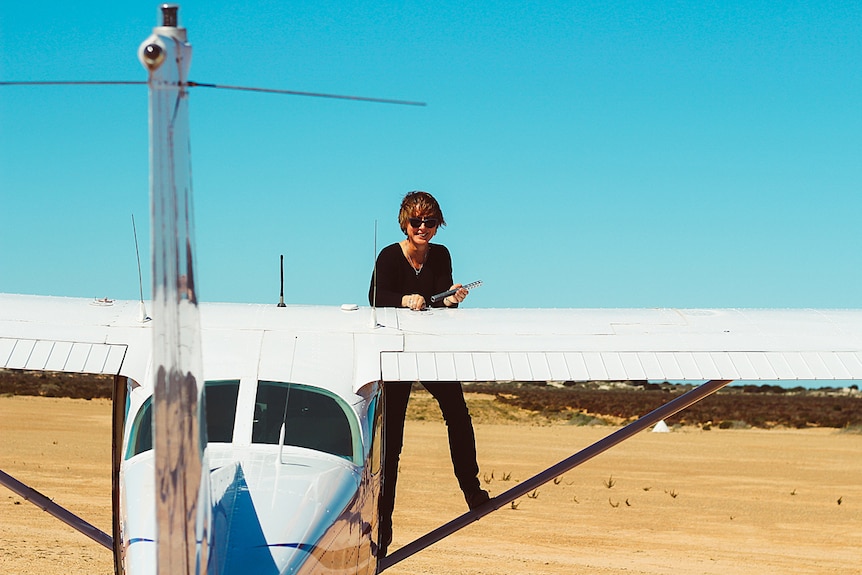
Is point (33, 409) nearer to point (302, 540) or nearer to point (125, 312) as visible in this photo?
point (125, 312)

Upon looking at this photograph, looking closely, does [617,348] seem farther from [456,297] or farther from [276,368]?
[276,368]

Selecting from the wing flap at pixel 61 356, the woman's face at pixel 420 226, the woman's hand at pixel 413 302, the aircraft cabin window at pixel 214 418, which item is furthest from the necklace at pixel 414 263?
the aircraft cabin window at pixel 214 418

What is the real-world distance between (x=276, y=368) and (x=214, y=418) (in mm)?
547

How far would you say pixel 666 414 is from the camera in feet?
29.4

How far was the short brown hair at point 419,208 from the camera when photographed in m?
9.18

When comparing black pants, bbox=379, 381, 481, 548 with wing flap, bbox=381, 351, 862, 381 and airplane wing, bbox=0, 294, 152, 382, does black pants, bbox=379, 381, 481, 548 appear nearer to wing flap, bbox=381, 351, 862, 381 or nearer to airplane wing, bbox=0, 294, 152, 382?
wing flap, bbox=381, 351, 862, 381

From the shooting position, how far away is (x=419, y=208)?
9172 mm

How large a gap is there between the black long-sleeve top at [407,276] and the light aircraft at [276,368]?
0.88 feet

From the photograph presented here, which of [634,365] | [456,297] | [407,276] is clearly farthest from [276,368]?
[634,365]

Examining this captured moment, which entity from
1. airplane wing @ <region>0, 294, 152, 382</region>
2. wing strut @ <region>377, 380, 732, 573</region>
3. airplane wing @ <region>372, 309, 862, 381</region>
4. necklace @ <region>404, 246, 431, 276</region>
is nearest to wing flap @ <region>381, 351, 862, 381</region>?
airplane wing @ <region>372, 309, 862, 381</region>

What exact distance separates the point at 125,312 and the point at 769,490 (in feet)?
65.7

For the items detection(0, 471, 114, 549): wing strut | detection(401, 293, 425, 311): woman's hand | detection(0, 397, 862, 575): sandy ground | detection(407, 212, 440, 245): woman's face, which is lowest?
detection(0, 397, 862, 575): sandy ground

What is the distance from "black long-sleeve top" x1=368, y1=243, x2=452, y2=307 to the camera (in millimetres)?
9117

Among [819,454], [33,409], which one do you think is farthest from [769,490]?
[33,409]
